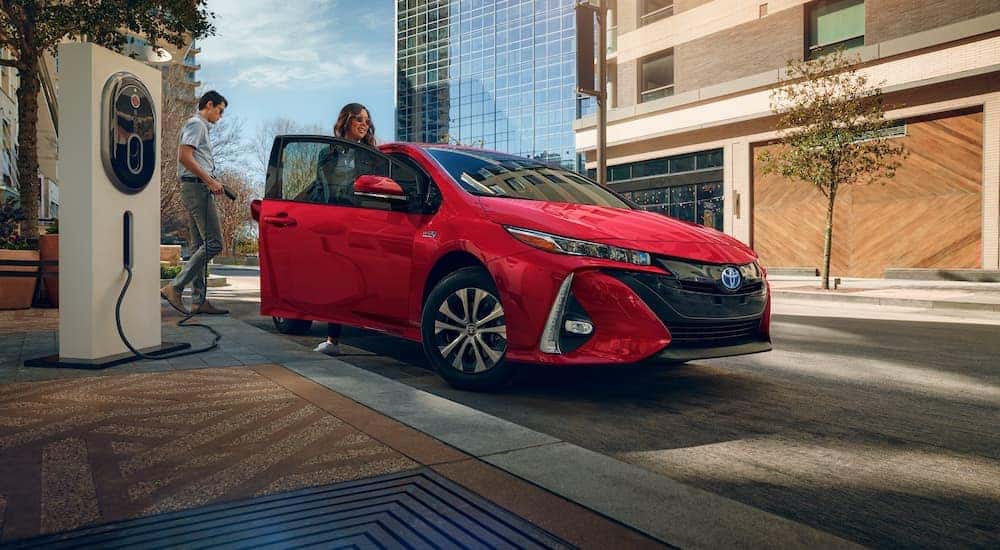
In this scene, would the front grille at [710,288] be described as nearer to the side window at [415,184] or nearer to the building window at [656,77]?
the side window at [415,184]

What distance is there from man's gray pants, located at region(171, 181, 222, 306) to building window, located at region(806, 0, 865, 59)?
1838cm

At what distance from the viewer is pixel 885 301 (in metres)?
11.8

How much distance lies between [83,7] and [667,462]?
1198 cm

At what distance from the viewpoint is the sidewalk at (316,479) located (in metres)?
2.02

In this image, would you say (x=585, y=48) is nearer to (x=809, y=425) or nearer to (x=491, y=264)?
(x=491, y=264)

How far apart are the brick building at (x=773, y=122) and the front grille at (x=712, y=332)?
17.4 m

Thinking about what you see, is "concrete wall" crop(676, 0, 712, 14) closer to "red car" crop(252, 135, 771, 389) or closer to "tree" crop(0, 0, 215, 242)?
"tree" crop(0, 0, 215, 242)

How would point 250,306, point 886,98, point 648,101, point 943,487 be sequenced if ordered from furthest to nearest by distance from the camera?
point 648,101 → point 886,98 → point 250,306 → point 943,487

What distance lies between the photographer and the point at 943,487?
2.58 meters

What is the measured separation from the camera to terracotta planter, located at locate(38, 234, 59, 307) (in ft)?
28.6

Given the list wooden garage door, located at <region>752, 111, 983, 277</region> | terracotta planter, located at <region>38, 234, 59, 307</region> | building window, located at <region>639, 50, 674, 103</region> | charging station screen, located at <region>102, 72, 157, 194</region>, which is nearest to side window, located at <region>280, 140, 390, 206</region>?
charging station screen, located at <region>102, 72, 157, 194</region>

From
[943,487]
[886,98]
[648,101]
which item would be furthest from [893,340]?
[648,101]

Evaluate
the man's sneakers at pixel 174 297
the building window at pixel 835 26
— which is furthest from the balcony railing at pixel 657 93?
the man's sneakers at pixel 174 297

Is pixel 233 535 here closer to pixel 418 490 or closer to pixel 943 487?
pixel 418 490
